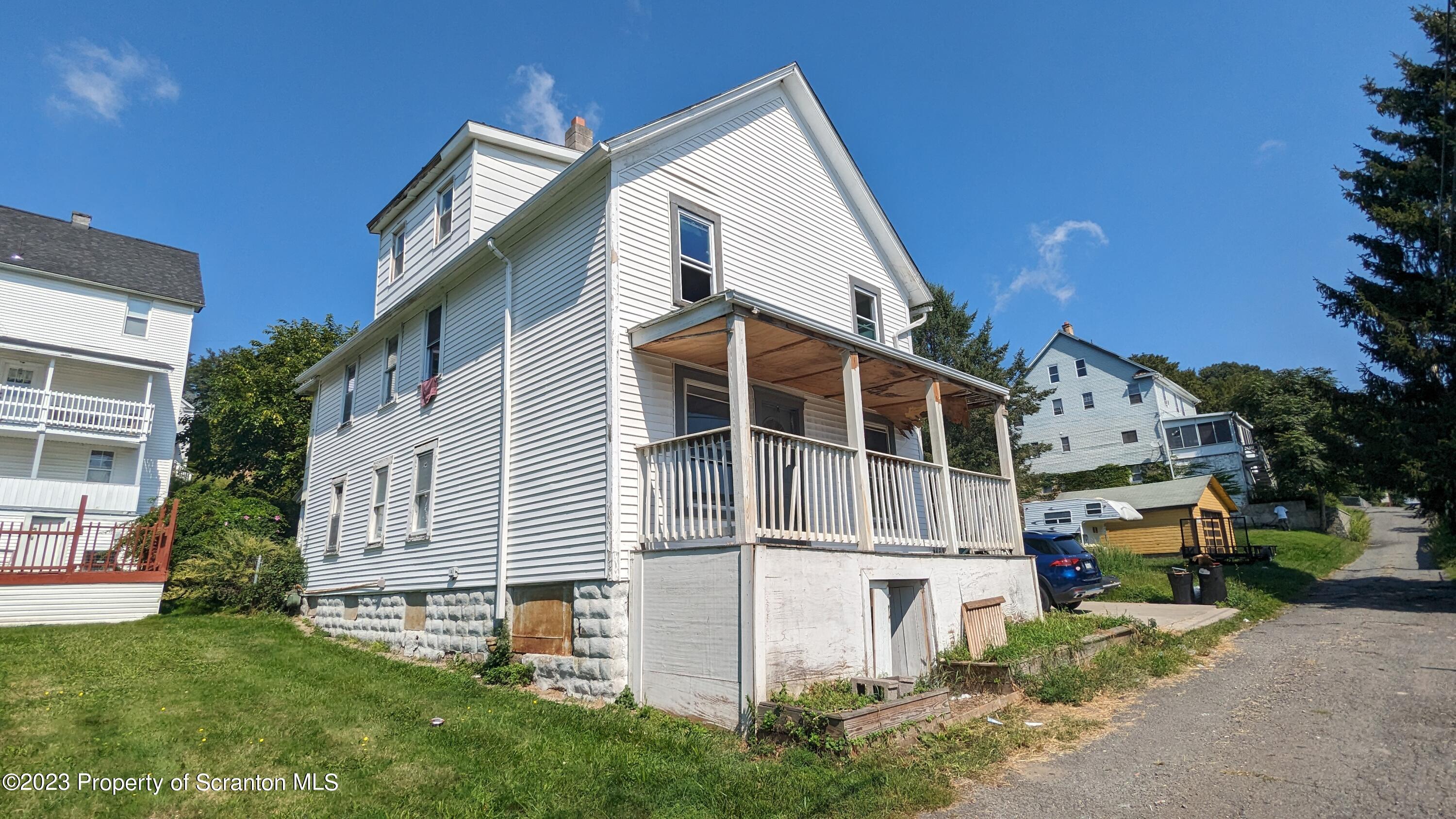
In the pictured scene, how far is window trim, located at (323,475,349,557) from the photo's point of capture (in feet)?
49.8

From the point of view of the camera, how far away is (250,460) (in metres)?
27.4

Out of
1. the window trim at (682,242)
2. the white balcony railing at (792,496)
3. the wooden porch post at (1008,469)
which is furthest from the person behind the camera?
the wooden porch post at (1008,469)

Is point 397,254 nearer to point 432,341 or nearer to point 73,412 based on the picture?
point 432,341

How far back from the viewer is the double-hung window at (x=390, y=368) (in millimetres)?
14422

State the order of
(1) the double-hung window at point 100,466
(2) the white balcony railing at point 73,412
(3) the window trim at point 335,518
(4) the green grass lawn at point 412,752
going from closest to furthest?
(4) the green grass lawn at point 412,752 < (3) the window trim at point 335,518 < (2) the white balcony railing at point 73,412 < (1) the double-hung window at point 100,466

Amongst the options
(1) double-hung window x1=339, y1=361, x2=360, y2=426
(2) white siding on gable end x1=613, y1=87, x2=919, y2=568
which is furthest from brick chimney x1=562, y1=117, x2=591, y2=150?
(1) double-hung window x1=339, y1=361, x2=360, y2=426

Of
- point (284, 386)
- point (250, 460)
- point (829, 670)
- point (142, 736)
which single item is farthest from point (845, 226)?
point (250, 460)

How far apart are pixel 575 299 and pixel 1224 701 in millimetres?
8816

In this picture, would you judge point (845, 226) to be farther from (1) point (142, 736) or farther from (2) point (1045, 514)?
(2) point (1045, 514)

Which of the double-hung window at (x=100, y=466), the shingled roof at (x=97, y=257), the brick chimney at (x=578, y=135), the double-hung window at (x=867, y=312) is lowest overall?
the double-hung window at (x=100, y=466)

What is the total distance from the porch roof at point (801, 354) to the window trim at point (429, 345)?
5334 millimetres

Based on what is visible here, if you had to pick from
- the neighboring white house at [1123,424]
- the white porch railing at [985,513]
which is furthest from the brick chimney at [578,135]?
the neighboring white house at [1123,424]

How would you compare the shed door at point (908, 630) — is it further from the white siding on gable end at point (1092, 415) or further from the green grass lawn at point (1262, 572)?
the white siding on gable end at point (1092, 415)

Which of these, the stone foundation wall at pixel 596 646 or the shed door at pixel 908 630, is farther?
the shed door at pixel 908 630
